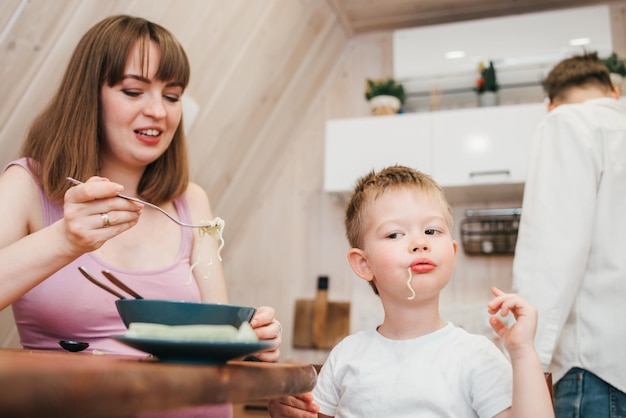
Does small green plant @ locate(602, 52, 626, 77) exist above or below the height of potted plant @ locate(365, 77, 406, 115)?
above

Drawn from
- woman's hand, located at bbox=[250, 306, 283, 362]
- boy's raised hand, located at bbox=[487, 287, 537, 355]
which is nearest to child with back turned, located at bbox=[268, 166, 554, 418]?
boy's raised hand, located at bbox=[487, 287, 537, 355]

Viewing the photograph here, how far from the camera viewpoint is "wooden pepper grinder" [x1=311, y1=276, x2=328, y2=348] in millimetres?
3211

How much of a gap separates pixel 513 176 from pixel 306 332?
55.5 inches

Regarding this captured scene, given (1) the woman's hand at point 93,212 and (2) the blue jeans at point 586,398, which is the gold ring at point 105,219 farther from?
(2) the blue jeans at point 586,398

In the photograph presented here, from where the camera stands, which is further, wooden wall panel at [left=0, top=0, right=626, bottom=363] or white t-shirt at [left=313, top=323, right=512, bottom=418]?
wooden wall panel at [left=0, top=0, right=626, bottom=363]

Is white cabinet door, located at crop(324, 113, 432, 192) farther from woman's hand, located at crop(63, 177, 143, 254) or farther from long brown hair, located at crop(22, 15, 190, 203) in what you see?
woman's hand, located at crop(63, 177, 143, 254)

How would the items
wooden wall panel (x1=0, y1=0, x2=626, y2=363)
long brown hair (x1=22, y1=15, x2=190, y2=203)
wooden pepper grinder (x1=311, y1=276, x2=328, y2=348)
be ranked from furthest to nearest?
1. wooden pepper grinder (x1=311, y1=276, x2=328, y2=348)
2. wooden wall panel (x1=0, y1=0, x2=626, y2=363)
3. long brown hair (x1=22, y1=15, x2=190, y2=203)

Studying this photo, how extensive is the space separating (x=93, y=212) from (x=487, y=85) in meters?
2.47

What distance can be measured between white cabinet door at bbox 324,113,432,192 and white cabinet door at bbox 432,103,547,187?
0.08 meters

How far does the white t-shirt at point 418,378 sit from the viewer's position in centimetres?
109

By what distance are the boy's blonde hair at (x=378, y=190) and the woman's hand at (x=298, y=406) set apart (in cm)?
41

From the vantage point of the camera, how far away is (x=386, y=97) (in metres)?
3.11

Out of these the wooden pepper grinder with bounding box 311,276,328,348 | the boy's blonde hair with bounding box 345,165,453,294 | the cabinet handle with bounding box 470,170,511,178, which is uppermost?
the cabinet handle with bounding box 470,170,511,178

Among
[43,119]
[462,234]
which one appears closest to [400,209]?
[43,119]
